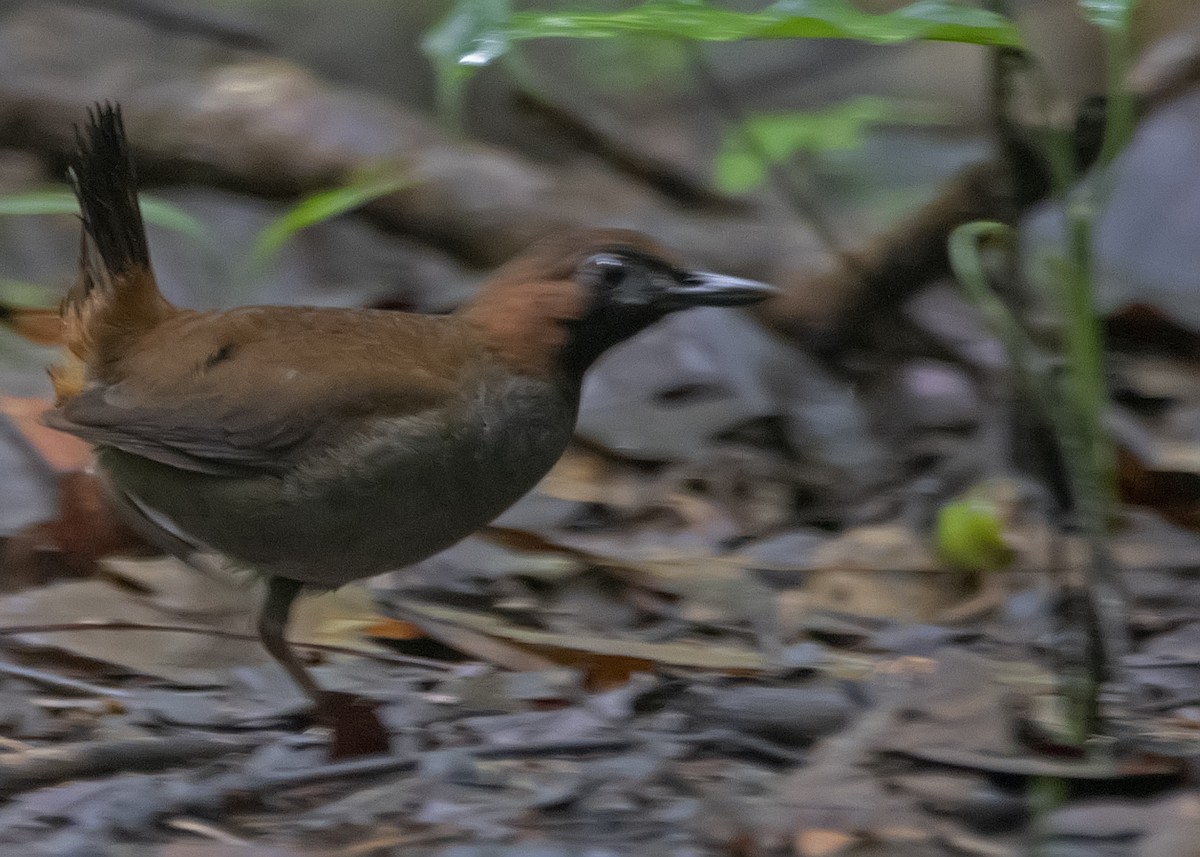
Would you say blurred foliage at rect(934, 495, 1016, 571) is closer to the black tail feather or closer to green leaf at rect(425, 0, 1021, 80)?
green leaf at rect(425, 0, 1021, 80)

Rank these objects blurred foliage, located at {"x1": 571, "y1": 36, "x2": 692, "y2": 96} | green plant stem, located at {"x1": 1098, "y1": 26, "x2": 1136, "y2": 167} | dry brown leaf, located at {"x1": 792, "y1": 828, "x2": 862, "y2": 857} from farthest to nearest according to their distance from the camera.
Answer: blurred foliage, located at {"x1": 571, "y1": 36, "x2": 692, "y2": 96} → green plant stem, located at {"x1": 1098, "y1": 26, "x2": 1136, "y2": 167} → dry brown leaf, located at {"x1": 792, "y1": 828, "x2": 862, "y2": 857}

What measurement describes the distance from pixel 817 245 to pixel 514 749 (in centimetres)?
338

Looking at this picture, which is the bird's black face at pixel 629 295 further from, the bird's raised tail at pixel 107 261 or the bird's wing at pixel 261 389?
the bird's raised tail at pixel 107 261

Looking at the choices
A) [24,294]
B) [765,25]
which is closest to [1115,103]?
[765,25]

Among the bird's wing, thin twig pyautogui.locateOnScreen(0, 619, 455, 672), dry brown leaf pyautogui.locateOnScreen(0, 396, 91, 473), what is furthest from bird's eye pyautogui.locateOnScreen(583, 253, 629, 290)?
dry brown leaf pyautogui.locateOnScreen(0, 396, 91, 473)

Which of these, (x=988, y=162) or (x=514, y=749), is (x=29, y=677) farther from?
(x=988, y=162)

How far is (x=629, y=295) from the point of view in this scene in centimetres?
321

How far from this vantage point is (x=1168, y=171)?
6223 millimetres

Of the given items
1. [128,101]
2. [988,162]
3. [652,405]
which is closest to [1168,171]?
[988,162]

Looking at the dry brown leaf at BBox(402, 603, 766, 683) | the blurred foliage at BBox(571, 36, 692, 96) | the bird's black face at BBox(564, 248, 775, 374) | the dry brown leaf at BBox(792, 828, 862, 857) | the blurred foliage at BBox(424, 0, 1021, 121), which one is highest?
the blurred foliage at BBox(571, 36, 692, 96)

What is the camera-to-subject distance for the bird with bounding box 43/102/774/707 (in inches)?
115

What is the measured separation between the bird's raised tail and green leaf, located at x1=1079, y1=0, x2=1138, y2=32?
6.45 feet

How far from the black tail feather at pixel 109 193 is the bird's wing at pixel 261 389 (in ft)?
0.84

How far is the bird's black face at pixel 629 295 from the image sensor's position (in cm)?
320
